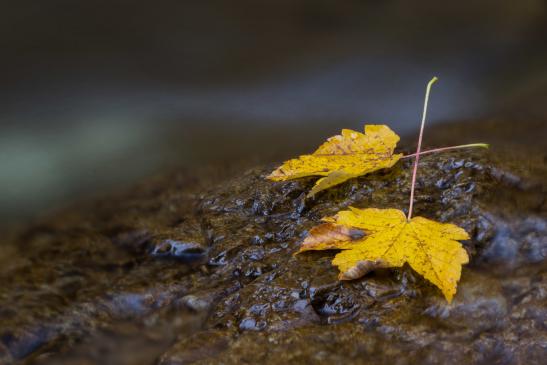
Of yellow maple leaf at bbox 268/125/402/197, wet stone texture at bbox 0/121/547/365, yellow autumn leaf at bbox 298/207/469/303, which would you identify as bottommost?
wet stone texture at bbox 0/121/547/365

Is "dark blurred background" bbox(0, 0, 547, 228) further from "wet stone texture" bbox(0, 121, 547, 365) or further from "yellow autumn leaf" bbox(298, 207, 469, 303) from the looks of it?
"yellow autumn leaf" bbox(298, 207, 469, 303)

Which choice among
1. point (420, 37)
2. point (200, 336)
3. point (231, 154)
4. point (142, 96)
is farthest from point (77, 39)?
point (200, 336)

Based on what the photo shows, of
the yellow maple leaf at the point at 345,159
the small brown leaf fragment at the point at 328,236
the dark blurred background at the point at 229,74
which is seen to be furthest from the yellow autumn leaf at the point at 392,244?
the dark blurred background at the point at 229,74

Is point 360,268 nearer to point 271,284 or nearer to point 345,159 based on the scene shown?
point 271,284

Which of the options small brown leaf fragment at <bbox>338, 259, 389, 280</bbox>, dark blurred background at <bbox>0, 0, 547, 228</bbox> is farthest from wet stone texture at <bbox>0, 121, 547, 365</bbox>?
dark blurred background at <bbox>0, 0, 547, 228</bbox>

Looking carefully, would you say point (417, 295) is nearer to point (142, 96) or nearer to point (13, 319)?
point (13, 319)

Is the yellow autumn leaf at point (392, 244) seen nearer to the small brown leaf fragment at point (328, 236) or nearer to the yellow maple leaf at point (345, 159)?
the small brown leaf fragment at point (328, 236)
